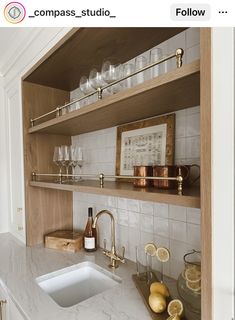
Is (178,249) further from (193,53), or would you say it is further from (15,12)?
(15,12)

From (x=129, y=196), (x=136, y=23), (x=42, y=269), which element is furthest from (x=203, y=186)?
A: (x=42, y=269)

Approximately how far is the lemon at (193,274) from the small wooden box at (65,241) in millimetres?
823

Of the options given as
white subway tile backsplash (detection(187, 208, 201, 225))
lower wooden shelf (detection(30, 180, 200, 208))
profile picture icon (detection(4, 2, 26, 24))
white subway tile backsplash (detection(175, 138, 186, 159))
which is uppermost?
profile picture icon (detection(4, 2, 26, 24))

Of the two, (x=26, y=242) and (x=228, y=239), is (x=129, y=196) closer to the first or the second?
(x=228, y=239)

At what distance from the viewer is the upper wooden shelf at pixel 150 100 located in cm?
62

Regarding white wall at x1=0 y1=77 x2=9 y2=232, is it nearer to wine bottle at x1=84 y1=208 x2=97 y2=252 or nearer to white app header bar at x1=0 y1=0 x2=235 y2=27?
wine bottle at x1=84 y1=208 x2=97 y2=252

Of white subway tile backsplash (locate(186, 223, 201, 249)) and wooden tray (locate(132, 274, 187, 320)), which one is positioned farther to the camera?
white subway tile backsplash (locate(186, 223, 201, 249))

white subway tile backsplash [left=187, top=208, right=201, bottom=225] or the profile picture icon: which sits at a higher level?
the profile picture icon

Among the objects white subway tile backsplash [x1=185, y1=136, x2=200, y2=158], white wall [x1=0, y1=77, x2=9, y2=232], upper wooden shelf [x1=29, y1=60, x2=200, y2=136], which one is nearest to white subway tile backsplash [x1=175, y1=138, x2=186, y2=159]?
white subway tile backsplash [x1=185, y1=136, x2=200, y2=158]

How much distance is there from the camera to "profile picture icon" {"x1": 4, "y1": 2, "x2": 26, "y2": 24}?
70cm

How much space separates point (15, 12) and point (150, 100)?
518 millimetres

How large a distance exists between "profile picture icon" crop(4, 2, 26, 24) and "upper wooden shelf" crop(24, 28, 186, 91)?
265mm

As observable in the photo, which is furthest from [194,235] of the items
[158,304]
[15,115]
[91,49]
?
[15,115]

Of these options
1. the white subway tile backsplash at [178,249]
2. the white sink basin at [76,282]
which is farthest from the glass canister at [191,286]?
the white sink basin at [76,282]
